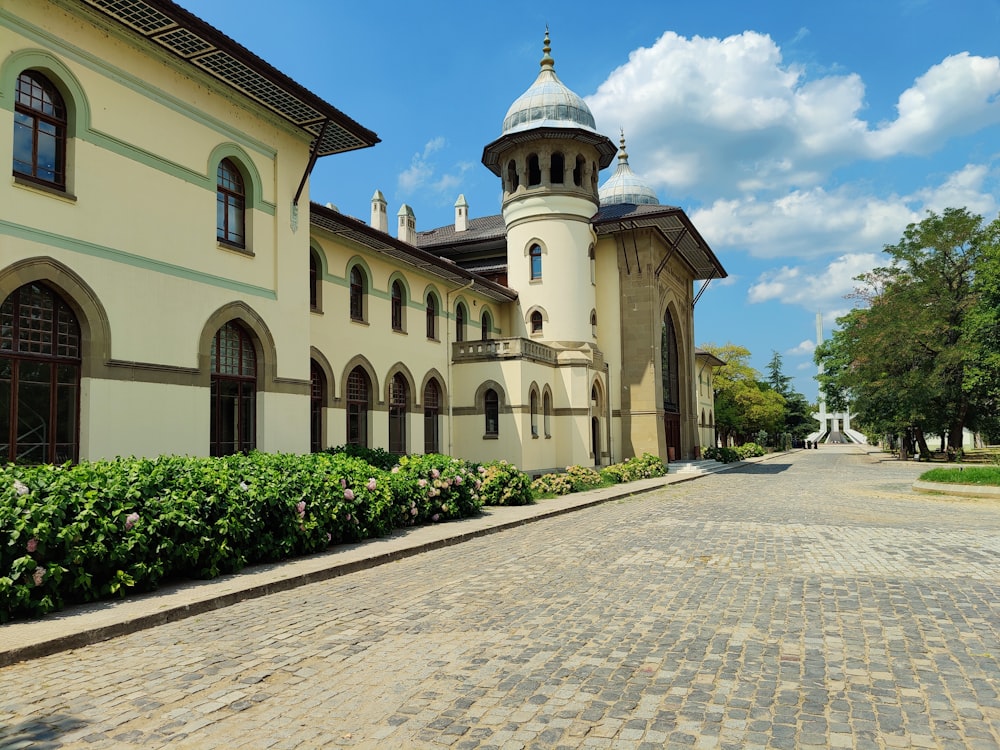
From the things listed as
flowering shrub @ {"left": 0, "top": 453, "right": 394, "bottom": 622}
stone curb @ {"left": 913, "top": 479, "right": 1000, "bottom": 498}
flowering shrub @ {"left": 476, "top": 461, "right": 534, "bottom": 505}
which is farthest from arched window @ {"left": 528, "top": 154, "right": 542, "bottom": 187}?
flowering shrub @ {"left": 0, "top": 453, "right": 394, "bottom": 622}

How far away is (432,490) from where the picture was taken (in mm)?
13766

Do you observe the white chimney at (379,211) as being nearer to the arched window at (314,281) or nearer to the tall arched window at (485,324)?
the tall arched window at (485,324)

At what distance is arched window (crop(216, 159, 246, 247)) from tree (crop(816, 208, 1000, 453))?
118 feet

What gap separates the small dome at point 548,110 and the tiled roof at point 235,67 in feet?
60.7

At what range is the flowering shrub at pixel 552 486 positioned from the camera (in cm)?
2055

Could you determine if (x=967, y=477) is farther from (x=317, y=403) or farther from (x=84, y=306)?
(x=84, y=306)

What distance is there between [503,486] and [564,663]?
12198 mm

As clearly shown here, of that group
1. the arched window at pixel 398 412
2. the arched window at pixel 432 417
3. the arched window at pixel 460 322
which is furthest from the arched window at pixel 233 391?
the arched window at pixel 460 322

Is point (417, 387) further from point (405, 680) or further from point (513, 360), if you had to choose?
point (405, 680)

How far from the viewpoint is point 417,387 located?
2625cm

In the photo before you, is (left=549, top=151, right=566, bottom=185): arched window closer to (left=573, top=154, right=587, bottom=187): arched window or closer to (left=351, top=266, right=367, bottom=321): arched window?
(left=573, top=154, right=587, bottom=187): arched window

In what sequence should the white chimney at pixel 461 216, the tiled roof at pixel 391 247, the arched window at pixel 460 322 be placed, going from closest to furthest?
1. the tiled roof at pixel 391 247
2. the arched window at pixel 460 322
3. the white chimney at pixel 461 216

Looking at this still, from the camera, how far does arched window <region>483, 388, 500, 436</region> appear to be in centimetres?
2817

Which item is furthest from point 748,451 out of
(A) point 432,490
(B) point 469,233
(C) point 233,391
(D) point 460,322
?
(C) point 233,391
